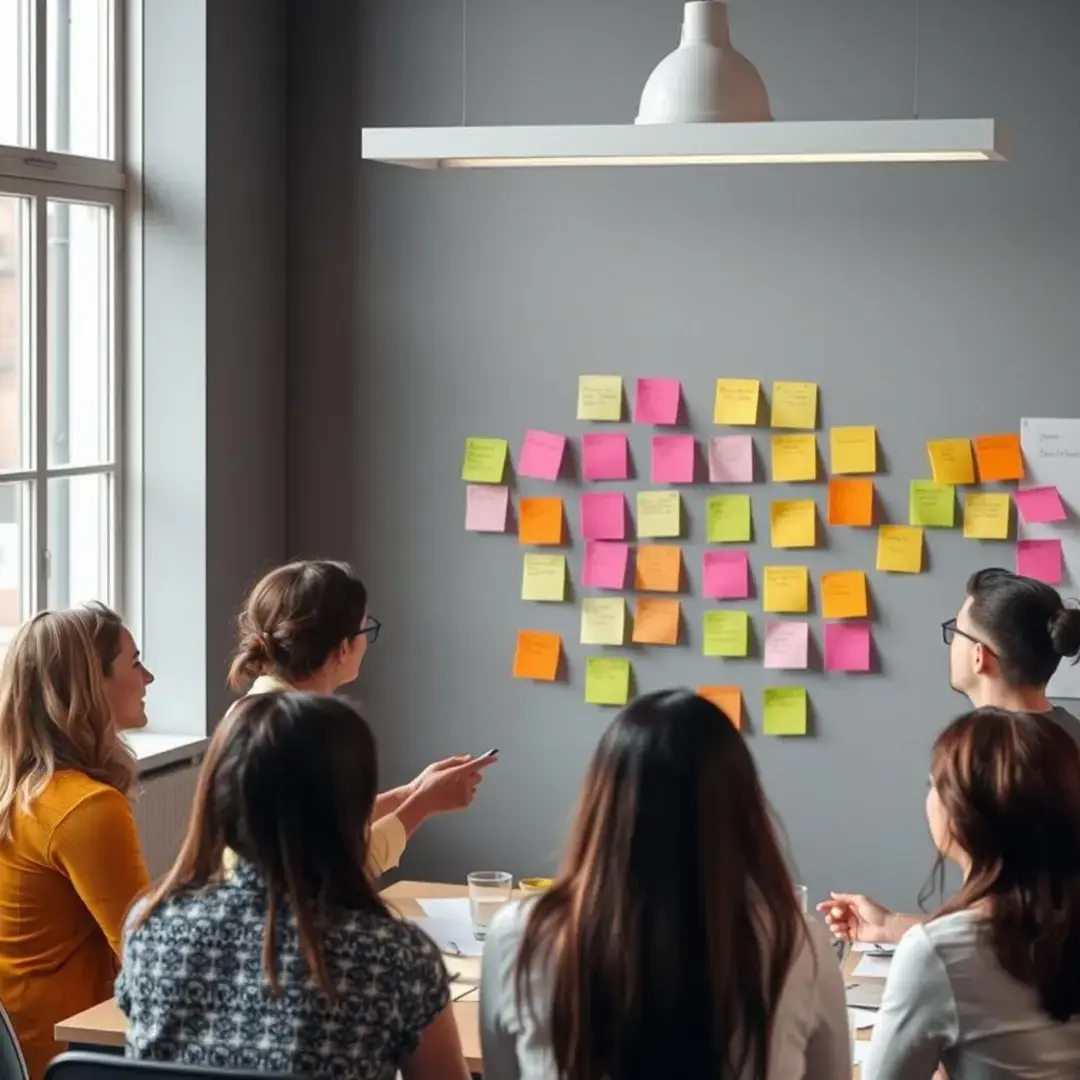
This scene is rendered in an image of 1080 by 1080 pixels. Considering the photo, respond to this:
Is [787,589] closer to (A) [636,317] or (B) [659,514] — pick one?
(B) [659,514]

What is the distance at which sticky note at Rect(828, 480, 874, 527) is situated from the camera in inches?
166

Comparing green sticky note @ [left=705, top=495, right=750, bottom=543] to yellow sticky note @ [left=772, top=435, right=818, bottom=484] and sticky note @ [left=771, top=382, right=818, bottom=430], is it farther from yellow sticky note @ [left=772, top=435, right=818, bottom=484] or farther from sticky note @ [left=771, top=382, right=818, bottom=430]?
sticky note @ [left=771, top=382, right=818, bottom=430]

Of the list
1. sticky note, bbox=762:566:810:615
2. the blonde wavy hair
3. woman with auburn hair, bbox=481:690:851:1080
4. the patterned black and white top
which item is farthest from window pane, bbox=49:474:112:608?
woman with auburn hair, bbox=481:690:851:1080

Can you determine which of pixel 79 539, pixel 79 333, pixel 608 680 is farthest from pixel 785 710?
pixel 79 333

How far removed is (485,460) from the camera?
14.8ft

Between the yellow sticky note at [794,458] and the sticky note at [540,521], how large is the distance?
0.55m

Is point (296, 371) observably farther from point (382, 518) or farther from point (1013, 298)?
point (1013, 298)

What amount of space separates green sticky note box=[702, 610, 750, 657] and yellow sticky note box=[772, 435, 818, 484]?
1.13 feet

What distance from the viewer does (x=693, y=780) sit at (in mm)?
1880

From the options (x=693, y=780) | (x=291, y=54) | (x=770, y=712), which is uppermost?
(x=291, y=54)

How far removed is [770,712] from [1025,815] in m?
2.22

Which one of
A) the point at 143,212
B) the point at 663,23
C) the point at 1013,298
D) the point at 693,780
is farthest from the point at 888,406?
the point at 693,780

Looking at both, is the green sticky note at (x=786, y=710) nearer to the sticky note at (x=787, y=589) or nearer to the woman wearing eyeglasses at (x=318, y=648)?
the sticky note at (x=787, y=589)

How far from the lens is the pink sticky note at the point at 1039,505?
4.11 metres
